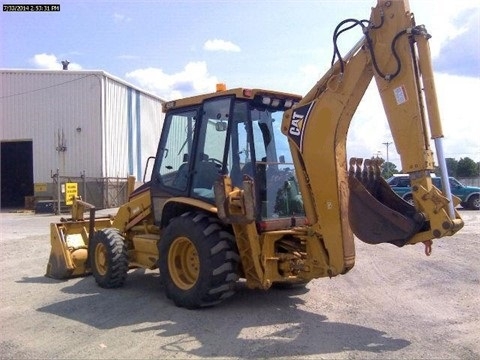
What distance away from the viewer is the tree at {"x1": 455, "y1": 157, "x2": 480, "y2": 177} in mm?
58066

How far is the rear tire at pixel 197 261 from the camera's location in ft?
21.6

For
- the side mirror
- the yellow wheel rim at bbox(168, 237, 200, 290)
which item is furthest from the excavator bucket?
the yellow wheel rim at bbox(168, 237, 200, 290)

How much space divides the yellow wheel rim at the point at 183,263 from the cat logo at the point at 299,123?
190 cm

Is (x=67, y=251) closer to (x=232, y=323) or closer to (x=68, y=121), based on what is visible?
(x=232, y=323)

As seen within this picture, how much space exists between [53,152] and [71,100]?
9.34 ft

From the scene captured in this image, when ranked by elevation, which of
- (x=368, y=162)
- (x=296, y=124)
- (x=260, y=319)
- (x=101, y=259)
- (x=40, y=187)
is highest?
(x=296, y=124)

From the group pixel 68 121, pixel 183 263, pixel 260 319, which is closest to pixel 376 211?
pixel 260 319

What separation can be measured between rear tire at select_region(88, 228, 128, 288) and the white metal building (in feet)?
64.9

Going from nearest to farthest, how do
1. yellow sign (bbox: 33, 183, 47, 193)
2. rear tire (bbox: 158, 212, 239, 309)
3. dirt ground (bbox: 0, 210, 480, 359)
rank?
dirt ground (bbox: 0, 210, 480, 359), rear tire (bbox: 158, 212, 239, 309), yellow sign (bbox: 33, 183, 47, 193)

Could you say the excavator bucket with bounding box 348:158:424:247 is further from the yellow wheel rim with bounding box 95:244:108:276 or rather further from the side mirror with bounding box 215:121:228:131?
the yellow wheel rim with bounding box 95:244:108:276

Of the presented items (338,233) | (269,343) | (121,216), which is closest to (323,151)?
(338,233)

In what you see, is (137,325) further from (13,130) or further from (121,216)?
(13,130)

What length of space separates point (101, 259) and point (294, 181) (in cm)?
336

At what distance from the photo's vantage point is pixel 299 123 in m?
6.47
